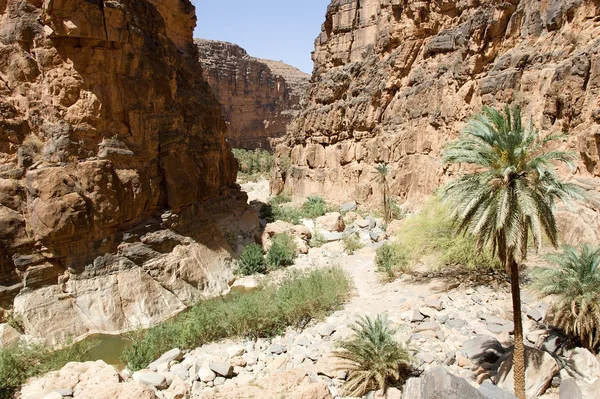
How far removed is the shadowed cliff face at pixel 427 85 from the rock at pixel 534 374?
6243 millimetres

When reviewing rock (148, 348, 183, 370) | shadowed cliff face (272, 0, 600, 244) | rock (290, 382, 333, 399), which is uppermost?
shadowed cliff face (272, 0, 600, 244)

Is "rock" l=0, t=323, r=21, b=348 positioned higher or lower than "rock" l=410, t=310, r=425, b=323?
lower

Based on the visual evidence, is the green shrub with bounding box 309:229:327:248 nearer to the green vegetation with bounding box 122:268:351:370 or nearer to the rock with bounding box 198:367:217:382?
the green vegetation with bounding box 122:268:351:370

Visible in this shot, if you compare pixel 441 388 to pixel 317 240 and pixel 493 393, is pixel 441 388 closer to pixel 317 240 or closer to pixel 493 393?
pixel 493 393

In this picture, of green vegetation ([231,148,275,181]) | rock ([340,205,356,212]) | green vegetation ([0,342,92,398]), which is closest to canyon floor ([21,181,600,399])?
green vegetation ([0,342,92,398])

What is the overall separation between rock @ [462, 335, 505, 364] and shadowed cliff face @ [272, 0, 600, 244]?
583cm

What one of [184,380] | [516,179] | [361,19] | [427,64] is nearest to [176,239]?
[184,380]

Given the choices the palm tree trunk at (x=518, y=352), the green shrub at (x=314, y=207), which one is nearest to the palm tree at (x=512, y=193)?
the palm tree trunk at (x=518, y=352)

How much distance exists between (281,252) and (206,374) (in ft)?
37.5

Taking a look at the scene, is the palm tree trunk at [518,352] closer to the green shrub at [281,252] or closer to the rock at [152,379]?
the rock at [152,379]

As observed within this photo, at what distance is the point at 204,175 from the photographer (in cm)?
2281

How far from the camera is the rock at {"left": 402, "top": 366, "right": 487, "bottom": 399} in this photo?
7.19 meters

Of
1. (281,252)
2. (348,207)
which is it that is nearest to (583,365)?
(281,252)

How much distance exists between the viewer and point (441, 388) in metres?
7.42
